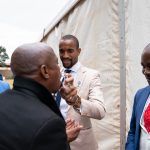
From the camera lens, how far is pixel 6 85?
3.09m

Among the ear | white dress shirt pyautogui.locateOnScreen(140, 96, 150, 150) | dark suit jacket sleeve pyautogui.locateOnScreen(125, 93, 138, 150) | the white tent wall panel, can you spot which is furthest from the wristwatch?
the white tent wall panel

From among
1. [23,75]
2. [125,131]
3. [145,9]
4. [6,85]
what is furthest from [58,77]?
[125,131]

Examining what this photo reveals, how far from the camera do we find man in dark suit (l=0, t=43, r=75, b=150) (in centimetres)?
154

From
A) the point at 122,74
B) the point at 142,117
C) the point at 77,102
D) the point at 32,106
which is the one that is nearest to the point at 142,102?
the point at 142,117

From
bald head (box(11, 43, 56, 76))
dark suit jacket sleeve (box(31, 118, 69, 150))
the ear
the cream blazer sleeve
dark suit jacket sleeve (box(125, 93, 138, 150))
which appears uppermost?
bald head (box(11, 43, 56, 76))

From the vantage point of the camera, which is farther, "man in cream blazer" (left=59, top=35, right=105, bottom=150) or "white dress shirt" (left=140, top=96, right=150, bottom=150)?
"man in cream blazer" (left=59, top=35, right=105, bottom=150)

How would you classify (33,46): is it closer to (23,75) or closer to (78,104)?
(23,75)

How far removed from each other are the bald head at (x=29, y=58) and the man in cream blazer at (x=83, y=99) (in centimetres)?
103

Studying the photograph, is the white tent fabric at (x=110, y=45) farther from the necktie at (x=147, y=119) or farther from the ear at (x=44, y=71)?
the ear at (x=44, y=71)

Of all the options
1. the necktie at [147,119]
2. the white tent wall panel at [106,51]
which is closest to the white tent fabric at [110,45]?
the white tent wall panel at [106,51]

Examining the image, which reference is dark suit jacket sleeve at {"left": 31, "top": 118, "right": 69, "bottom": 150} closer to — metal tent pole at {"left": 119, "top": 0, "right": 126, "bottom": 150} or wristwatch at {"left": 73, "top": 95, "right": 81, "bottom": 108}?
wristwatch at {"left": 73, "top": 95, "right": 81, "bottom": 108}

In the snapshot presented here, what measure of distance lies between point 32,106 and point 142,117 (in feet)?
3.61

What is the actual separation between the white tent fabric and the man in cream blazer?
705 millimetres

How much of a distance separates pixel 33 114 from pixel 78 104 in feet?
3.98
